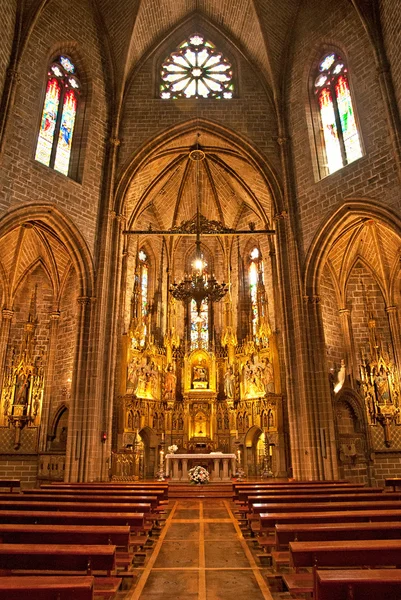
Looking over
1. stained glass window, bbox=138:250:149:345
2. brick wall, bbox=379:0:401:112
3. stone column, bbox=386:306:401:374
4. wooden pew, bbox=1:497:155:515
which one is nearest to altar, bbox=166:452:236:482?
stone column, bbox=386:306:401:374

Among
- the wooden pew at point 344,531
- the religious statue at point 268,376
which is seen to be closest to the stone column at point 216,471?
the religious statue at point 268,376

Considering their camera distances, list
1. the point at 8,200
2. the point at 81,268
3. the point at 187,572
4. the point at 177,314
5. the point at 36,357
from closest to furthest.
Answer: the point at 187,572, the point at 8,200, the point at 81,268, the point at 36,357, the point at 177,314

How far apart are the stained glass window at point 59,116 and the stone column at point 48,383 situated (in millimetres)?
7465

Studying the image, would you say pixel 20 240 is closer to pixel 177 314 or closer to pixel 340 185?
pixel 177 314

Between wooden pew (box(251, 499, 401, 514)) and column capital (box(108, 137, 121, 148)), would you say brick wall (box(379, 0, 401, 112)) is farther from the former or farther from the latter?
wooden pew (box(251, 499, 401, 514))

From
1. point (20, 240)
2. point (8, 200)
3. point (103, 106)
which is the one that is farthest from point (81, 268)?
point (103, 106)

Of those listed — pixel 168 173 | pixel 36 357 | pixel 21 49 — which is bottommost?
pixel 36 357

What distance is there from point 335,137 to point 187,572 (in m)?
16.4

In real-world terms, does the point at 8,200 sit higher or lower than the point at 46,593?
higher

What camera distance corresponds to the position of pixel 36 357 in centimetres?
2120

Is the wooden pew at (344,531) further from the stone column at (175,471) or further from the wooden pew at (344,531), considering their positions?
the stone column at (175,471)

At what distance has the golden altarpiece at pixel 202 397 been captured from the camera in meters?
20.9

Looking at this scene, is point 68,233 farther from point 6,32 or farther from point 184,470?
point 184,470

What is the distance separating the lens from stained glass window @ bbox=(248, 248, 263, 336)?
25.2 m
